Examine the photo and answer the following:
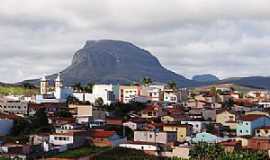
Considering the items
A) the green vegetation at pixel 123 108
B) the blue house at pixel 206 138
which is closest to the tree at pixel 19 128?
the green vegetation at pixel 123 108

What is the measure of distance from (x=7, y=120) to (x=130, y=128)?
40.0ft

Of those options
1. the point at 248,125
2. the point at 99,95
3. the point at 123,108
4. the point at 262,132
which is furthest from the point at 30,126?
the point at 99,95

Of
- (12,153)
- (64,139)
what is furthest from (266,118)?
(12,153)

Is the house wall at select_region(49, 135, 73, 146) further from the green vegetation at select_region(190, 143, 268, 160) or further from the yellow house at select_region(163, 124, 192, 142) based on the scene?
the yellow house at select_region(163, 124, 192, 142)

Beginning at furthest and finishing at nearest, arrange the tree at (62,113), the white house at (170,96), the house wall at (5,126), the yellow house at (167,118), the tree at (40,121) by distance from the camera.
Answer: the white house at (170,96), the tree at (62,113), the yellow house at (167,118), the tree at (40,121), the house wall at (5,126)

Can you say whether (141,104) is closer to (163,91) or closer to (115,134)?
(163,91)

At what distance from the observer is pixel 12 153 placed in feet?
142

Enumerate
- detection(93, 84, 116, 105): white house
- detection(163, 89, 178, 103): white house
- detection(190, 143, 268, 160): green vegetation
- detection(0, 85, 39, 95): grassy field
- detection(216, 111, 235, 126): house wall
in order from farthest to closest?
detection(0, 85, 39, 95): grassy field, detection(163, 89, 178, 103): white house, detection(93, 84, 116, 105): white house, detection(216, 111, 235, 126): house wall, detection(190, 143, 268, 160): green vegetation

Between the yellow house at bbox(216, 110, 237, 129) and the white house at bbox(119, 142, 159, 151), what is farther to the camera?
the yellow house at bbox(216, 110, 237, 129)

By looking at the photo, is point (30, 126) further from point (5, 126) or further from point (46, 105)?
point (46, 105)

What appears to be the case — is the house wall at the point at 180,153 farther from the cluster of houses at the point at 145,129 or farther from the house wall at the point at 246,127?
the house wall at the point at 246,127

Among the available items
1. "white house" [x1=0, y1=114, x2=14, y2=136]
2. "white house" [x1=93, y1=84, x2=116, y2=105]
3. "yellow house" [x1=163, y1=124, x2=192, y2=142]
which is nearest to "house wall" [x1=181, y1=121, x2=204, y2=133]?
"yellow house" [x1=163, y1=124, x2=192, y2=142]

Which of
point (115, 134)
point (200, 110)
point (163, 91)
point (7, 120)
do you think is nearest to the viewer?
point (115, 134)

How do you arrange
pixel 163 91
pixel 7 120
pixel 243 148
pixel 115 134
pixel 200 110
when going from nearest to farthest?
pixel 243 148, pixel 115 134, pixel 7 120, pixel 200 110, pixel 163 91
